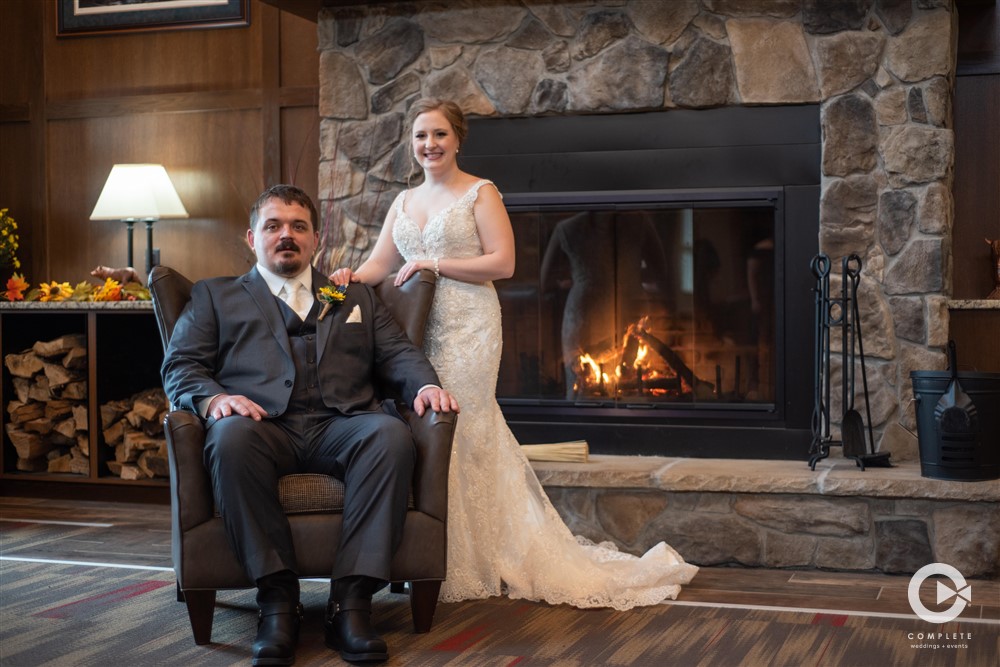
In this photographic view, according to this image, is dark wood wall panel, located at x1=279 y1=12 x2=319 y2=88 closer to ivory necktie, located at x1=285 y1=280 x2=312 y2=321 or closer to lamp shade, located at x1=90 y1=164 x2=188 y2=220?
lamp shade, located at x1=90 y1=164 x2=188 y2=220

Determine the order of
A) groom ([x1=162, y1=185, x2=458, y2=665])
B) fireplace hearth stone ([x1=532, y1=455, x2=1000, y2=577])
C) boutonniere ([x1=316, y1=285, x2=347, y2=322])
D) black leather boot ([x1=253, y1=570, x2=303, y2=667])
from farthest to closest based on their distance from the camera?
fireplace hearth stone ([x1=532, y1=455, x2=1000, y2=577])
boutonniere ([x1=316, y1=285, x2=347, y2=322])
groom ([x1=162, y1=185, x2=458, y2=665])
black leather boot ([x1=253, y1=570, x2=303, y2=667])

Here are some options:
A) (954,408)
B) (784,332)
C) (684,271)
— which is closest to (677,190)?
(684,271)

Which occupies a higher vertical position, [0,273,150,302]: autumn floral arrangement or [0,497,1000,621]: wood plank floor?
[0,273,150,302]: autumn floral arrangement

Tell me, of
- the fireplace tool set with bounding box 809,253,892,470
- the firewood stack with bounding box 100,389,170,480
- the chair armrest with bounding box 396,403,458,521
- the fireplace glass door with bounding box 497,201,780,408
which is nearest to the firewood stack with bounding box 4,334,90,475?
the firewood stack with bounding box 100,389,170,480

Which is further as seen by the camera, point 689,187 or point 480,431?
point 689,187

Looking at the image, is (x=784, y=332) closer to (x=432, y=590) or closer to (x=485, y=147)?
(x=485, y=147)

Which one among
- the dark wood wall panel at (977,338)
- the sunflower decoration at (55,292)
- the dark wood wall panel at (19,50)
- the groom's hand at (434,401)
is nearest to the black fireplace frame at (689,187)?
the dark wood wall panel at (977,338)

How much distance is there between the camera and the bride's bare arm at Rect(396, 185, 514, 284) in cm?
365

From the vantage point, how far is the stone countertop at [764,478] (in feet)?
12.3

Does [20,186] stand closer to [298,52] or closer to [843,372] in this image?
[298,52]

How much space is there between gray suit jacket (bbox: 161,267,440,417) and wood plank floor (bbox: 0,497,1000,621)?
107 cm

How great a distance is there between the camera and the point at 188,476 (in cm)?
300

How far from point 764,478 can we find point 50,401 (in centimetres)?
337

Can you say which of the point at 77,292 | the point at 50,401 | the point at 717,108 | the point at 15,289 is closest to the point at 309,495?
the point at 717,108
